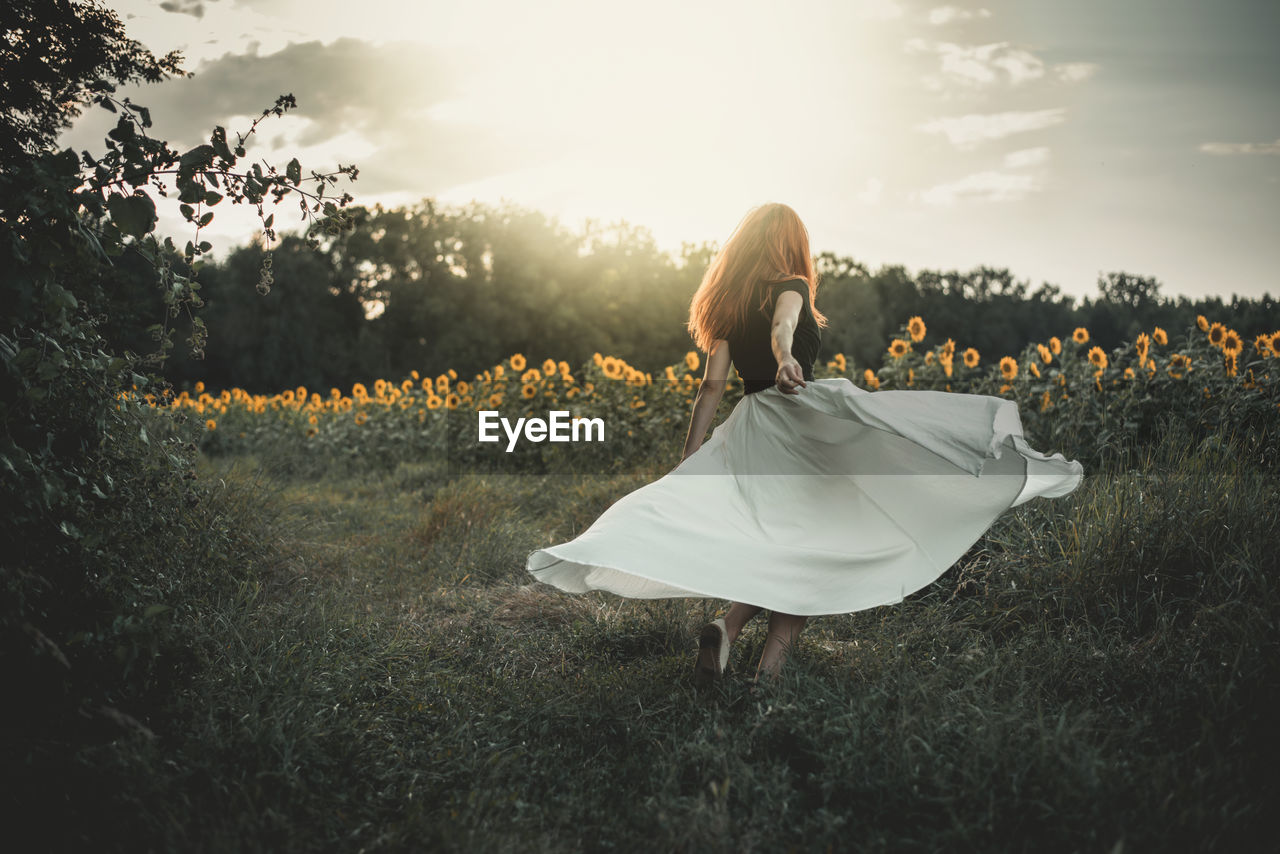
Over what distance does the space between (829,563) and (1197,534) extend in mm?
1789

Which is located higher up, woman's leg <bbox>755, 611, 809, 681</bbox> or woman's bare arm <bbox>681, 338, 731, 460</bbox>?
woman's bare arm <bbox>681, 338, 731, 460</bbox>

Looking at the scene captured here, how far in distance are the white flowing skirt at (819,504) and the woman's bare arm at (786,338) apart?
176 millimetres

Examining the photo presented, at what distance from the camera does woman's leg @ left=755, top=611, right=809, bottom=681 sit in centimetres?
271

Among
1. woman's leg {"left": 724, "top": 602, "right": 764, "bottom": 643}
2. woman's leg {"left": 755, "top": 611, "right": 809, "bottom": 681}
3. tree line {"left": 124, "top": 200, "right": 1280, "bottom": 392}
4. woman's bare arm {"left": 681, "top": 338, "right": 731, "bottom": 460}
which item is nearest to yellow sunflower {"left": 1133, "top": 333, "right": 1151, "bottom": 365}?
woman's bare arm {"left": 681, "top": 338, "right": 731, "bottom": 460}

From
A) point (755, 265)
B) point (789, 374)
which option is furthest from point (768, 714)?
point (755, 265)

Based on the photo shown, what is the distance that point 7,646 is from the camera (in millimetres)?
2062

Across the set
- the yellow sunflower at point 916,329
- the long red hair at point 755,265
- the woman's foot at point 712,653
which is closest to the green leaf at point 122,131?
the long red hair at point 755,265

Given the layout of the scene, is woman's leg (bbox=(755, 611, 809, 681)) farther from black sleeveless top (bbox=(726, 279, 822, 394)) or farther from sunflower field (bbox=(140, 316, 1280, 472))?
sunflower field (bbox=(140, 316, 1280, 472))

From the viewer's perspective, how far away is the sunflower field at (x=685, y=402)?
4.94 m

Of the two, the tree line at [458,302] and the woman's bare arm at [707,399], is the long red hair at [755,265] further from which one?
the tree line at [458,302]

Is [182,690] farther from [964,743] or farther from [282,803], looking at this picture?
[964,743]

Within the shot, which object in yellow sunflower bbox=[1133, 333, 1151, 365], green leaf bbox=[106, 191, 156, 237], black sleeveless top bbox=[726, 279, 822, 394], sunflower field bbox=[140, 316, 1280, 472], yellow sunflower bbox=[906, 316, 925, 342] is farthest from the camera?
yellow sunflower bbox=[906, 316, 925, 342]

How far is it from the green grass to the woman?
0.35 metres

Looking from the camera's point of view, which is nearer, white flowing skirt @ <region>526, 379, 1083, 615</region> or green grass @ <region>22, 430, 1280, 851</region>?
green grass @ <region>22, 430, 1280, 851</region>
